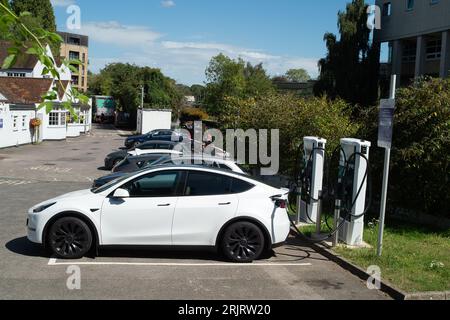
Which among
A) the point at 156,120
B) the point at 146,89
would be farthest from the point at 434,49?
the point at 146,89

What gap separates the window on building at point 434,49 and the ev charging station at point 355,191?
114 ft

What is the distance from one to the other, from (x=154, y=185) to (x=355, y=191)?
140 inches

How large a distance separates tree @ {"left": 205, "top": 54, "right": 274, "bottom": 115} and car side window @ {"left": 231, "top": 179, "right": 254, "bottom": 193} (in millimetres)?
36873

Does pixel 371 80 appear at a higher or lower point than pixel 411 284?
higher

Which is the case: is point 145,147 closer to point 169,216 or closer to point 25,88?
point 169,216

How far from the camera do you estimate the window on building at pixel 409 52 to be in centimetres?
4478

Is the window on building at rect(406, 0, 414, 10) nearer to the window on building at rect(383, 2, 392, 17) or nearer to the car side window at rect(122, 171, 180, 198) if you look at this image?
the window on building at rect(383, 2, 392, 17)

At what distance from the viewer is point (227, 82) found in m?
47.2

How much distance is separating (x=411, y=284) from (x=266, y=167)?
1166 cm

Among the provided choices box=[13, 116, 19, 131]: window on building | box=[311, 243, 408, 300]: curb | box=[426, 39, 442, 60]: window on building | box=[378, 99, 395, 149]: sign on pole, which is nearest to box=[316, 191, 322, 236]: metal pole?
box=[311, 243, 408, 300]: curb

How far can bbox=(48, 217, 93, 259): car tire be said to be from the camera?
26.7 feet

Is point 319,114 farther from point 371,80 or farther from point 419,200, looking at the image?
point 371,80

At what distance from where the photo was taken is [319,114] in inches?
631
